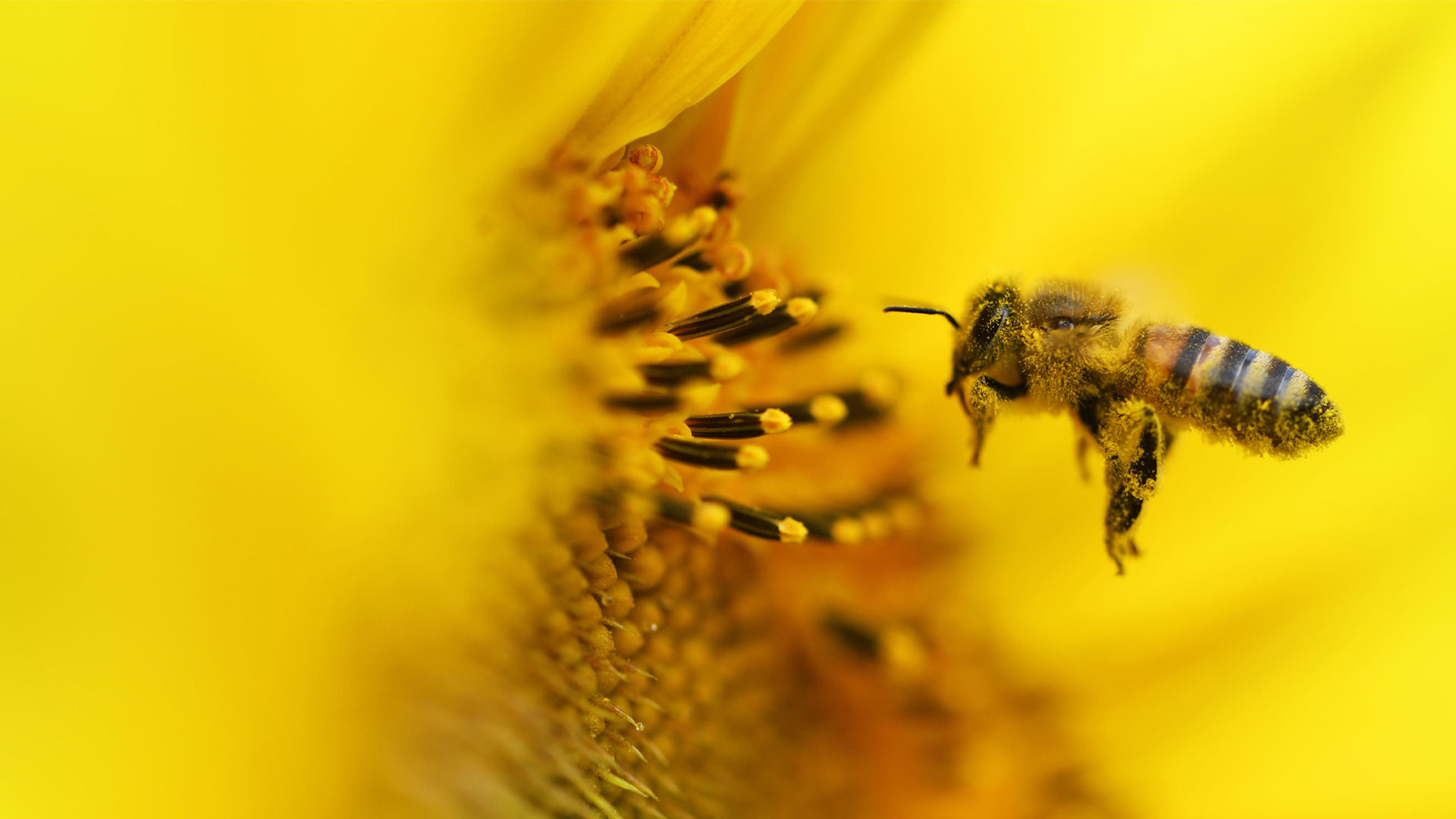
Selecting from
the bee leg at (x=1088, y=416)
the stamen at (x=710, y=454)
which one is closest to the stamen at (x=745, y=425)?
the stamen at (x=710, y=454)

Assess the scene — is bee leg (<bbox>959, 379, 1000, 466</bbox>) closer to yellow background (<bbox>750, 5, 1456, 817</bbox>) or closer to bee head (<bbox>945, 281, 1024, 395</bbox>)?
bee head (<bbox>945, 281, 1024, 395</bbox>)

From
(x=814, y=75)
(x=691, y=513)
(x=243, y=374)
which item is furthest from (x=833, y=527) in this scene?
(x=243, y=374)

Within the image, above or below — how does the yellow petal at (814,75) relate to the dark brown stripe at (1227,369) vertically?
above

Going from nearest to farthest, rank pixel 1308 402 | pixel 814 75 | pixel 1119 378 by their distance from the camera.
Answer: pixel 1308 402 → pixel 1119 378 → pixel 814 75

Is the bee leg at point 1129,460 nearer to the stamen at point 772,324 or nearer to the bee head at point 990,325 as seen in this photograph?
the bee head at point 990,325

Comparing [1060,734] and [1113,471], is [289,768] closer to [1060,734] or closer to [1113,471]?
[1113,471]

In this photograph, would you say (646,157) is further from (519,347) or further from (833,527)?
(833,527)

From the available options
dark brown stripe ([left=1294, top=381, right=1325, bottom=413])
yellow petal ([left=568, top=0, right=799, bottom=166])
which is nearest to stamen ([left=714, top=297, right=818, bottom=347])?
yellow petal ([left=568, top=0, right=799, bottom=166])
